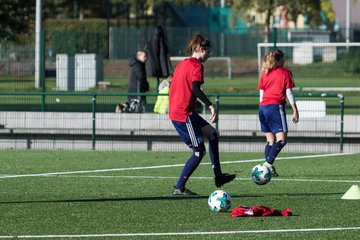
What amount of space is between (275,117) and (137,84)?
9368 millimetres

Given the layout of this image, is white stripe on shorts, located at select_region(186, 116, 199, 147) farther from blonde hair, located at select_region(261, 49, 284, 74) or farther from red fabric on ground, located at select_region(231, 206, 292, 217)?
blonde hair, located at select_region(261, 49, 284, 74)

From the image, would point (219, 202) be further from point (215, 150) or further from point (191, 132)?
point (215, 150)

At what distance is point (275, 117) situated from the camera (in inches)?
646

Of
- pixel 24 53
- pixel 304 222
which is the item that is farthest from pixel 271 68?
pixel 24 53

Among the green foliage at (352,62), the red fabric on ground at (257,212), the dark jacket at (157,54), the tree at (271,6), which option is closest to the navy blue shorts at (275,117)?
the red fabric on ground at (257,212)

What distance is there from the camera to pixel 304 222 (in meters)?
11.2

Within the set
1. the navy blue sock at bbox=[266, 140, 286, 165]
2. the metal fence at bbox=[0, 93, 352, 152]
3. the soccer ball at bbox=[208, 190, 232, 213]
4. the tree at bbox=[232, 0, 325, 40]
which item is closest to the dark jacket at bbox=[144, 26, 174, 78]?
the metal fence at bbox=[0, 93, 352, 152]

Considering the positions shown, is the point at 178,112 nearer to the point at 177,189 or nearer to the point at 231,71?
the point at 177,189

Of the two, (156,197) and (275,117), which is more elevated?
(275,117)

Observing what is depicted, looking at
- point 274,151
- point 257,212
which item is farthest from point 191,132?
point 274,151

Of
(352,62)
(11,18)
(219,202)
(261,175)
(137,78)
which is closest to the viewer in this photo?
(219,202)

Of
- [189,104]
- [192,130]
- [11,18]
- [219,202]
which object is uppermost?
[11,18]

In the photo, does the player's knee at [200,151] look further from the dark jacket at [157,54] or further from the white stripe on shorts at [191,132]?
the dark jacket at [157,54]

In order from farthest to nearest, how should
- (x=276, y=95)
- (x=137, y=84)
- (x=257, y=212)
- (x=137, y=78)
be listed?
1. (x=137, y=84)
2. (x=137, y=78)
3. (x=276, y=95)
4. (x=257, y=212)
